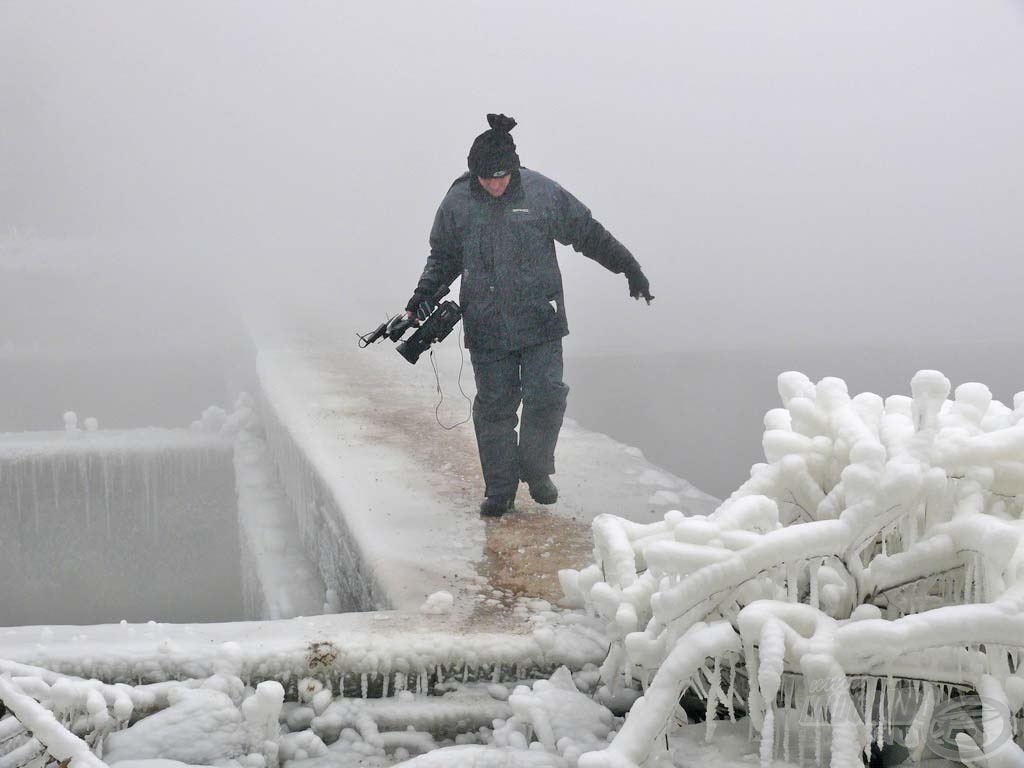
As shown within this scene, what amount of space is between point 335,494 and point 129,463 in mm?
3630

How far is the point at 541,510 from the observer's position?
192 inches

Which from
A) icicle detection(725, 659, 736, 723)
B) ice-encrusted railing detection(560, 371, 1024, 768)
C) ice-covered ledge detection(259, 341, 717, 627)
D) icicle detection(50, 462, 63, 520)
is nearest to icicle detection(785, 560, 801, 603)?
ice-encrusted railing detection(560, 371, 1024, 768)

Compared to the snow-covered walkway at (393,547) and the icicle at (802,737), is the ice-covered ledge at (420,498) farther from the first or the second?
the icicle at (802,737)

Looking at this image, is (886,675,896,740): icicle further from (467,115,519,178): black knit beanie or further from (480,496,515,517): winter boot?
(467,115,519,178): black knit beanie

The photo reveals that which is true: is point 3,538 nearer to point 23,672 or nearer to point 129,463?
point 129,463

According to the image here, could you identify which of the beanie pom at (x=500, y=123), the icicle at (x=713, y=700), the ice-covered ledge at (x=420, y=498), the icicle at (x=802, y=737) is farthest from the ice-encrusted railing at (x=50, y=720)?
the beanie pom at (x=500, y=123)

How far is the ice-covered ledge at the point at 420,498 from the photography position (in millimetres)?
4043

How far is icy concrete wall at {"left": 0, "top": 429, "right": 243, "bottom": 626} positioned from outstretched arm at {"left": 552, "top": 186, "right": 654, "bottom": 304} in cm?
445

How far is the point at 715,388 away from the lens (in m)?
20.3

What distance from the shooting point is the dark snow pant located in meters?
4.64

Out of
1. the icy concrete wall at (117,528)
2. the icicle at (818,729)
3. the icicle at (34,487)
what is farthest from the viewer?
the icy concrete wall at (117,528)

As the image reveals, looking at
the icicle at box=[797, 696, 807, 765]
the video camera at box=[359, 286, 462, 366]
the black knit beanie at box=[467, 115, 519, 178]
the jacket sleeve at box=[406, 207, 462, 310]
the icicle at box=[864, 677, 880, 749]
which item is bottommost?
the icicle at box=[797, 696, 807, 765]

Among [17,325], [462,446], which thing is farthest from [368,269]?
[462,446]

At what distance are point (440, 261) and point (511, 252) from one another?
393 mm
